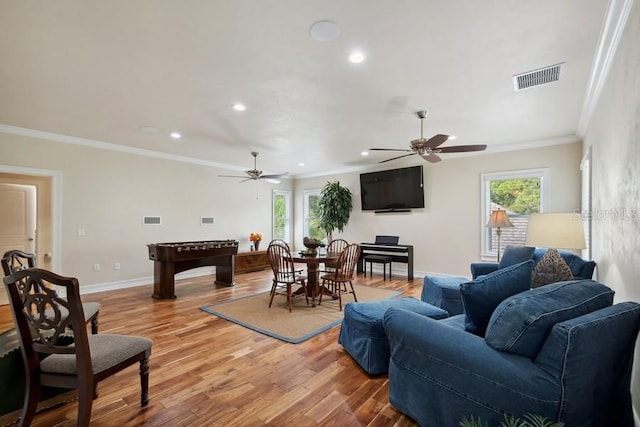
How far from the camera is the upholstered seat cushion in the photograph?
67.4 inches

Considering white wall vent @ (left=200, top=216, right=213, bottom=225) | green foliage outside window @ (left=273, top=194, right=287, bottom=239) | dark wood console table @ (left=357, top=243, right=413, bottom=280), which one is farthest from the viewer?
green foliage outside window @ (left=273, top=194, right=287, bottom=239)

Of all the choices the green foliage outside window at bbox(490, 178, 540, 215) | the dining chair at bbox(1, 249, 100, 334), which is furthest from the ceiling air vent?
the dining chair at bbox(1, 249, 100, 334)

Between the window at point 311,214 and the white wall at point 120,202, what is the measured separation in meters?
2.30

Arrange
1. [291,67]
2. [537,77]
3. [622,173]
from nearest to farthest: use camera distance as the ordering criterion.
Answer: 1. [622,173]
2. [291,67]
3. [537,77]

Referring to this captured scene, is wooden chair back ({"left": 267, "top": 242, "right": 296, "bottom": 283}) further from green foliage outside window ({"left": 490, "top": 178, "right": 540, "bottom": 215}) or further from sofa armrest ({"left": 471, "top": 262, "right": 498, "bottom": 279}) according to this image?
green foliage outside window ({"left": 490, "top": 178, "right": 540, "bottom": 215})

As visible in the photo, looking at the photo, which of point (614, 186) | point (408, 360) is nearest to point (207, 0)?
point (408, 360)

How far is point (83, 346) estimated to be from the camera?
165 centimetres

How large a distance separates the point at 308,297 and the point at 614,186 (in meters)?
3.69

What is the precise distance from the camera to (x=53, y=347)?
168 cm

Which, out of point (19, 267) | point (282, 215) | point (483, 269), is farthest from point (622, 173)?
point (282, 215)

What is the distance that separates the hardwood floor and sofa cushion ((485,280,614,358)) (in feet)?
2.91

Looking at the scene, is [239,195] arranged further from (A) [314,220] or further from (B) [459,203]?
(B) [459,203]

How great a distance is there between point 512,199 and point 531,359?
492 cm

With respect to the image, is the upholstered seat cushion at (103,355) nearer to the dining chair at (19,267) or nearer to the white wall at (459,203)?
the dining chair at (19,267)
